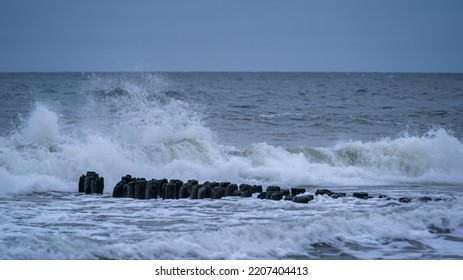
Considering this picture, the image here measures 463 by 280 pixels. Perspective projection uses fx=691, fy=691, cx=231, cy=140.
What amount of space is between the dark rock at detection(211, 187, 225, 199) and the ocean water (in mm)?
368

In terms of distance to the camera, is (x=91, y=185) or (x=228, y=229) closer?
(x=228, y=229)

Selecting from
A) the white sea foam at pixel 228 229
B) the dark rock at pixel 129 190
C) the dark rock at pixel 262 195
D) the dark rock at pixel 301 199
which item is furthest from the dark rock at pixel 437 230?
the dark rock at pixel 129 190

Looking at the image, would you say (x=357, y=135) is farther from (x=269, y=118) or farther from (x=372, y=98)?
(x=372, y=98)

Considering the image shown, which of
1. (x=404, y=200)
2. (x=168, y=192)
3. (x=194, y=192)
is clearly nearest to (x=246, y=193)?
(x=194, y=192)

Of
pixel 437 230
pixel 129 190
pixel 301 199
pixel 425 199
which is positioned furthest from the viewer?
pixel 129 190

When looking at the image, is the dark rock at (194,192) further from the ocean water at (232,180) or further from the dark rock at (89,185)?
the dark rock at (89,185)

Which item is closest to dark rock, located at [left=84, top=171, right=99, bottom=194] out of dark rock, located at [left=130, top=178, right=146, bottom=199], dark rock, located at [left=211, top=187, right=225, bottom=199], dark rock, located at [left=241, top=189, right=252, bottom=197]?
dark rock, located at [left=130, top=178, right=146, bottom=199]

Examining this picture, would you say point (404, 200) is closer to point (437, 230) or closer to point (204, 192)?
point (437, 230)

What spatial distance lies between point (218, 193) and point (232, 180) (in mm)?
3978

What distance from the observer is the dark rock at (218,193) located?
12.8 meters

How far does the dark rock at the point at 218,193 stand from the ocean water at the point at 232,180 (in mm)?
368

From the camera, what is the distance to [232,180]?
16797mm

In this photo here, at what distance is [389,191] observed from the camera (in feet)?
48.5
